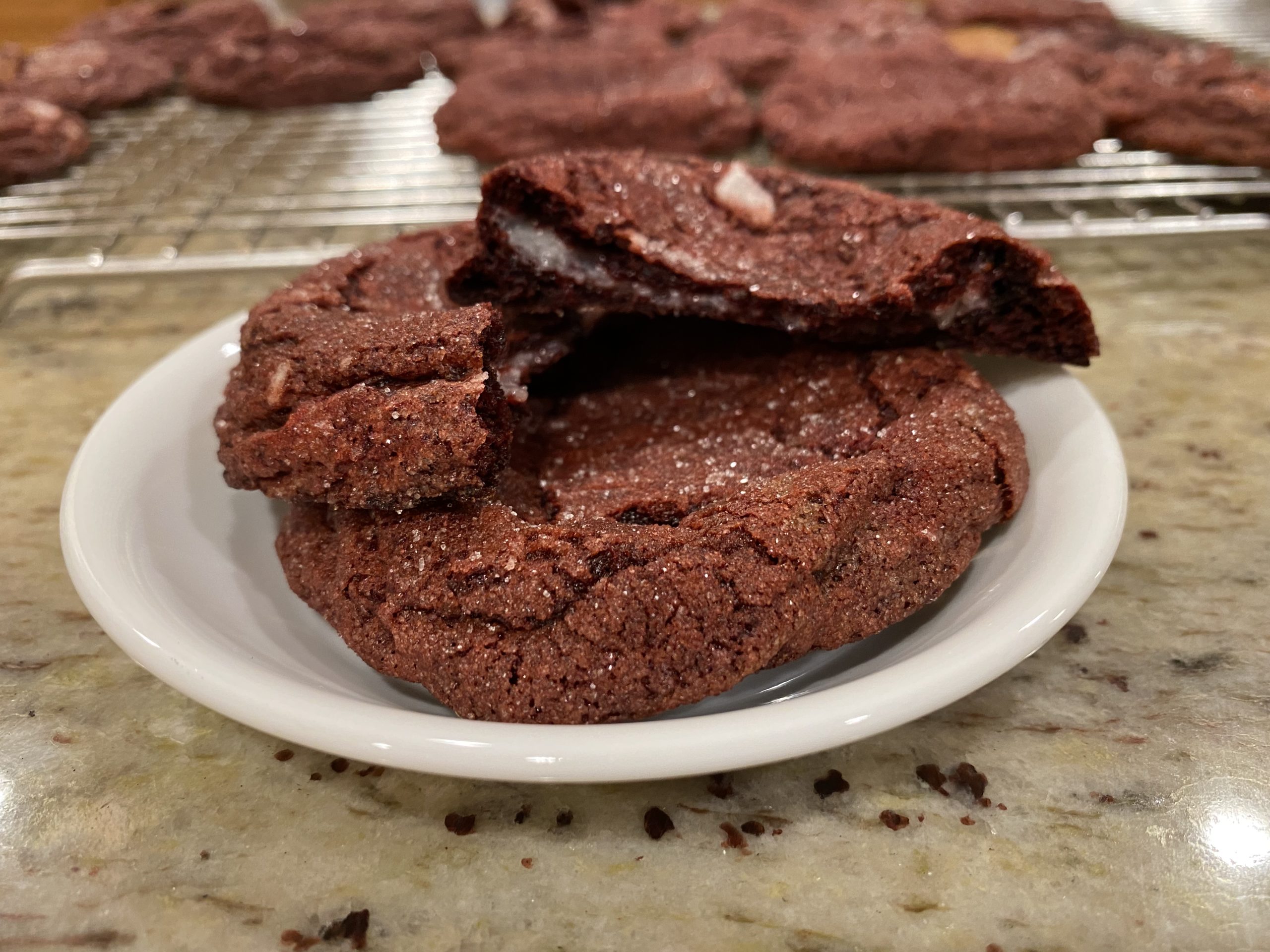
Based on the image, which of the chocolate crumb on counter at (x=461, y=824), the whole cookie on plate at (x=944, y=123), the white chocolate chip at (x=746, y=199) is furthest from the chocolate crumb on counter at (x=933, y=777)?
the whole cookie on plate at (x=944, y=123)

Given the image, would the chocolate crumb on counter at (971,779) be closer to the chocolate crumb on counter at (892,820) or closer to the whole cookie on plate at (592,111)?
the chocolate crumb on counter at (892,820)

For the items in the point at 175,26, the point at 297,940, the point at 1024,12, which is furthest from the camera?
the point at 175,26

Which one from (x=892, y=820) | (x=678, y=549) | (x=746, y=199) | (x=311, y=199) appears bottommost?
(x=311, y=199)

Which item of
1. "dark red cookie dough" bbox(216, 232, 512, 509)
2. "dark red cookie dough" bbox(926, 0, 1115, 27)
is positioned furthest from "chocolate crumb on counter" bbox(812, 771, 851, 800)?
"dark red cookie dough" bbox(926, 0, 1115, 27)

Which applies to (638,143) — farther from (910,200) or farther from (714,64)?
(910,200)

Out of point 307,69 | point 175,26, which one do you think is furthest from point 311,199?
point 175,26

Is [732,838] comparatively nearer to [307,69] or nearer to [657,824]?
[657,824]

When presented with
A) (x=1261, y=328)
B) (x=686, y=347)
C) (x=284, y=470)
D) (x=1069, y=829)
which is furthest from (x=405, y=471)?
(x=1261, y=328)

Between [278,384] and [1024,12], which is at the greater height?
[278,384]
